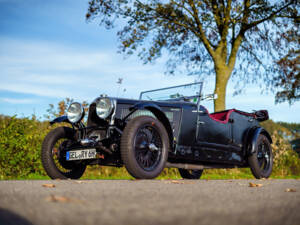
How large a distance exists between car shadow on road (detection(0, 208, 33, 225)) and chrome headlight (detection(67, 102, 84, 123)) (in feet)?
9.93

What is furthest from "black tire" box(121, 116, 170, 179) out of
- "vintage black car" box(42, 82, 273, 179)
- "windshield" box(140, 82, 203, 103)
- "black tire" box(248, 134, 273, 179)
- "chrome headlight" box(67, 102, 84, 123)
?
"black tire" box(248, 134, 273, 179)

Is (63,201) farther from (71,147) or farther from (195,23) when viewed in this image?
(195,23)

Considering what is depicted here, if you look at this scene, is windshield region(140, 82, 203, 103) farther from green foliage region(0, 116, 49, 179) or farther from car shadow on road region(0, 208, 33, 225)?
car shadow on road region(0, 208, 33, 225)

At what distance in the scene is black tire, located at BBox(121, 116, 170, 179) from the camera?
12.6 ft

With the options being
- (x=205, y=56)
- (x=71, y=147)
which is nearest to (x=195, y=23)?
(x=205, y=56)

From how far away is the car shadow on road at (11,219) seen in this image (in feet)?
4.79

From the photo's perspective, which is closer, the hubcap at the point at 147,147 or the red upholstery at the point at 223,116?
the hubcap at the point at 147,147

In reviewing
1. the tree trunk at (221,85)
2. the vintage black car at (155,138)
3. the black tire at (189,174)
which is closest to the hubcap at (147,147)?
the vintage black car at (155,138)

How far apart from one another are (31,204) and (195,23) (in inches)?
424

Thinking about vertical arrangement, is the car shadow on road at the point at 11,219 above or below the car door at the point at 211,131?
below

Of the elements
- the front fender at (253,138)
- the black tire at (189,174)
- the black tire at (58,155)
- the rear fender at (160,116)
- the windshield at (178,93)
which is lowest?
the black tire at (189,174)

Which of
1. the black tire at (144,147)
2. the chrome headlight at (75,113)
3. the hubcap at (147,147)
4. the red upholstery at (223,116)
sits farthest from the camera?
the red upholstery at (223,116)

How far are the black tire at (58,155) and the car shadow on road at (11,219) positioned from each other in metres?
2.83

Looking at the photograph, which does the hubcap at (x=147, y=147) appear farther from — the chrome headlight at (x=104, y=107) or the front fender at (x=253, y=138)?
the front fender at (x=253, y=138)
